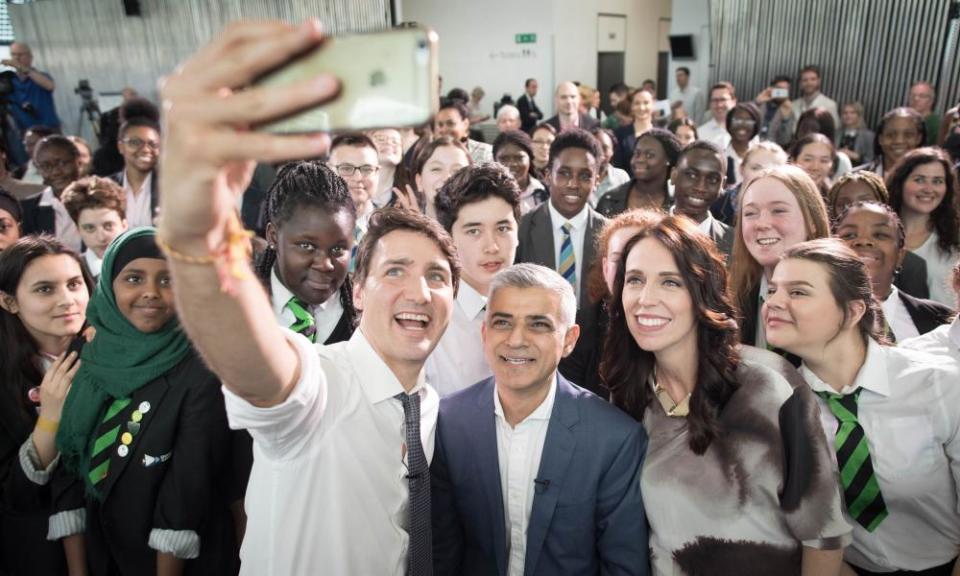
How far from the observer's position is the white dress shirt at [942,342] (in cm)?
189

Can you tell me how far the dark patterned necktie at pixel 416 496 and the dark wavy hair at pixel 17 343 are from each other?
155 centimetres

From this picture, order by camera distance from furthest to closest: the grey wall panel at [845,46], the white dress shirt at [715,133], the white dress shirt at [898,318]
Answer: the grey wall panel at [845,46]
the white dress shirt at [715,133]
the white dress shirt at [898,318]

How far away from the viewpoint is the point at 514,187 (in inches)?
104

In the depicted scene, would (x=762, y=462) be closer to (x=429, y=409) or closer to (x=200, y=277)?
(x=429, y=409)

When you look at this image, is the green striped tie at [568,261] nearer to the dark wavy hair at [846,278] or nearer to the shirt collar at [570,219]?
the shirt collar at [570,219]

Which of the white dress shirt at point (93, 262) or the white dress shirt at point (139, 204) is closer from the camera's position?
the white dress shirt at point (93, 262)

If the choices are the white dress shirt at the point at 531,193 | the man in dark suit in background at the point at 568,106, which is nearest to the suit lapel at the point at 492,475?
the white dress shirt at the point at 531,193

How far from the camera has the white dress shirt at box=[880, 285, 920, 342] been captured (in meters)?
2.28

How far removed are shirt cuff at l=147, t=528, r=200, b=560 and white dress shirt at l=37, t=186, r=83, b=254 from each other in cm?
297

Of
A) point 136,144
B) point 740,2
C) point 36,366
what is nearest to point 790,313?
point 36,366

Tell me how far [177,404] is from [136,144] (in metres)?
3.10

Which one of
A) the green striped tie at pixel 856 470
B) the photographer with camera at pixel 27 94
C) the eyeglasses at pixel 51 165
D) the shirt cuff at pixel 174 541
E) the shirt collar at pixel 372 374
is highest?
the photographer with camera at pixel 27 94

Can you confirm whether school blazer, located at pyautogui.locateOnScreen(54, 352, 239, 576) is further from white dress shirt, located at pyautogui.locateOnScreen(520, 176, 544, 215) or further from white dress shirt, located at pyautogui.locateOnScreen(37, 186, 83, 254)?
white dress shirt, located at pyautogui.locateOnScreen(520, 176, 544, 215)

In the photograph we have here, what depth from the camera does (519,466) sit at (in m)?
1.78
